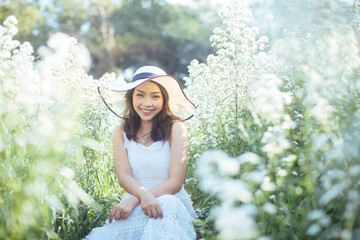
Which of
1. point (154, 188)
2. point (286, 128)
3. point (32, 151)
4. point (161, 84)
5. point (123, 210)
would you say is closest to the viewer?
point (286, 128)

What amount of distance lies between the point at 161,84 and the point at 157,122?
308mm

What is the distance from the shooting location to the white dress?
6.79ft

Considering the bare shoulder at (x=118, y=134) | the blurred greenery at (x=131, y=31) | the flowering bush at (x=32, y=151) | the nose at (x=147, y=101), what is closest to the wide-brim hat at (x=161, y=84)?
the nose at (x=147, y=101)

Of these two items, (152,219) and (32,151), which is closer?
(32,151)

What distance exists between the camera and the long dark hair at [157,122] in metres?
2.70

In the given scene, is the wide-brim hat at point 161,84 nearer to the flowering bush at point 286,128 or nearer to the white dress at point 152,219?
the flowering bush at point 286,128

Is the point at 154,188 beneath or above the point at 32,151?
beneath

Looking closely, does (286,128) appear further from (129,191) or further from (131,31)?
(131,31)

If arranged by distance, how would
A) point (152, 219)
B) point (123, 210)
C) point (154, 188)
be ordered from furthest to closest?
point (154, 188) → point (123, 210) → point (152, 219)

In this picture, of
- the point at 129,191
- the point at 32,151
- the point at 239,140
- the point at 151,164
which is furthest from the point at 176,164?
the point at 32,151

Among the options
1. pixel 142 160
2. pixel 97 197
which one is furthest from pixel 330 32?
pixel 97 197

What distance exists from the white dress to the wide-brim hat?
0.43 metres

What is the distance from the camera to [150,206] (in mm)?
2150

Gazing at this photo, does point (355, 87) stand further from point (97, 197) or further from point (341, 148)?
point (97, 197)
